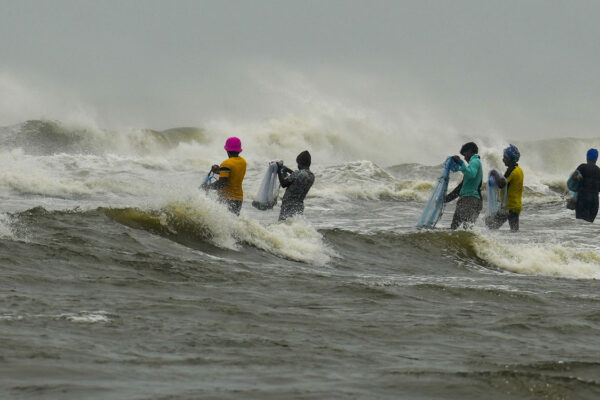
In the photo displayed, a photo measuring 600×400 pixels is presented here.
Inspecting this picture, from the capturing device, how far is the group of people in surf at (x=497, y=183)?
11875mm

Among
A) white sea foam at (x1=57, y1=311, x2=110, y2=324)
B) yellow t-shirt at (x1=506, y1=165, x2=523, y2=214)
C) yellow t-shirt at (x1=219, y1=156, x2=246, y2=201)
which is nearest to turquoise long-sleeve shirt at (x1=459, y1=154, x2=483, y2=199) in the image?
yellow t-shirt at (x1=506, y1=165, x2=523, y2=214)

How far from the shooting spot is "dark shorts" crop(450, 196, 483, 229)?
1213 cm

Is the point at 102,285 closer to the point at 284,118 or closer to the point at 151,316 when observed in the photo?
the point at 151,316

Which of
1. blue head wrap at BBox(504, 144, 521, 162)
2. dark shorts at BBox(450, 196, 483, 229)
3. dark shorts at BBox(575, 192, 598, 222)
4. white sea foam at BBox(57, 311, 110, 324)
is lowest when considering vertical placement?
white sea foam at BBox(57, 311, 110, 324)

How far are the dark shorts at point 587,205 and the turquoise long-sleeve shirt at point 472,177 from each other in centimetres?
357

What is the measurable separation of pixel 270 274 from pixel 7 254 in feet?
7.32

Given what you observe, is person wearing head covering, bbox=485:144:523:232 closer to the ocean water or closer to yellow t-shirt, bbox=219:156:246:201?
the ocean water

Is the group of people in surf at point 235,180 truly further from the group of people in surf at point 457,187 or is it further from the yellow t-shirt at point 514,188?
the yellow t-shirt at point 514,188

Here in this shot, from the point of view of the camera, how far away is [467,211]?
12211mm

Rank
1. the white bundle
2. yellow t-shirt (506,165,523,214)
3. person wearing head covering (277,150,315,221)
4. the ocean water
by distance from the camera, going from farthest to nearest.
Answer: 1. yellow t-shirt (506,165,523,214)
2. the white bundle
3. person wearing head covering (277,150,315,221)
4. the ocean water

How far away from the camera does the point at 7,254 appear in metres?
7.42

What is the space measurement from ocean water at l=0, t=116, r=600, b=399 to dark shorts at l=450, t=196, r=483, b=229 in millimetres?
250

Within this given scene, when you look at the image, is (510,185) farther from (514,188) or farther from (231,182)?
(231,182)

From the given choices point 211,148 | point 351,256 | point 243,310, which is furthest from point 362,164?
point 243,310
